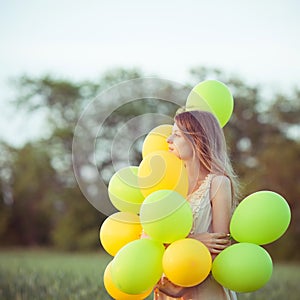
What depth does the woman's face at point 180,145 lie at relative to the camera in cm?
295

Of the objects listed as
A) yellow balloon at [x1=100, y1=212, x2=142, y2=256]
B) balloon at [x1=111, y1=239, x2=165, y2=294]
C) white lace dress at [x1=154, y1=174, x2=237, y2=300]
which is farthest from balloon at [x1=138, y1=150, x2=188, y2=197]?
balloon at [x1=111, y1=239, x2=165, y2=294]

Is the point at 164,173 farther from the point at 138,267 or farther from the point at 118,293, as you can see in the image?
the point at 118,293

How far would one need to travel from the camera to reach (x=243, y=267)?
2693 mm

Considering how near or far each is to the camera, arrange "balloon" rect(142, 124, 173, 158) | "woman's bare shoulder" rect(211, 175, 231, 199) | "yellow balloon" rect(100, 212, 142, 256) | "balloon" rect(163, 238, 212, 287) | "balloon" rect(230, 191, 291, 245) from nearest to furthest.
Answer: "balloon" rect(163, 238, 212, 287), "balloon" rect(230, 191, 291, 245), "woman's bare shoulder" rect(211, 175, 231, 199), "yellow balloon" rect(100, 212, 142, 256), "balloon" rect(142, 124, 173, 158)

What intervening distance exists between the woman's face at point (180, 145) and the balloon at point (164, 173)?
42 mm

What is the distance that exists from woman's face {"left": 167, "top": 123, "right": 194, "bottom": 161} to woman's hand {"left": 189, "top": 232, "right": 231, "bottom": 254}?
394mm

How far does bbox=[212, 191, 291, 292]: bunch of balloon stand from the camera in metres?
2.71

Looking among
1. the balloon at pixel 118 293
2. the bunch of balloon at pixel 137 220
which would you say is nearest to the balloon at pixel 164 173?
the bunch of balloon at pixel 137 220

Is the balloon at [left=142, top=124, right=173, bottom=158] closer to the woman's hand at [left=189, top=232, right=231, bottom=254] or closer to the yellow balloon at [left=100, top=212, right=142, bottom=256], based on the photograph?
the yellow balloon at [left=100, top=212, right=142, bottom=256]

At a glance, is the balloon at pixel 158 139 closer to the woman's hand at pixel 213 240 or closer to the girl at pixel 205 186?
the girl at pixel 205 186

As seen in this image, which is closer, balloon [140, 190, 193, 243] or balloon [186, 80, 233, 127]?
balloon [140, 190, 193, 243]

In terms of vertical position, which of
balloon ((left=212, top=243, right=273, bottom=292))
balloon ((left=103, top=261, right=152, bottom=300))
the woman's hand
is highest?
the woman's hand

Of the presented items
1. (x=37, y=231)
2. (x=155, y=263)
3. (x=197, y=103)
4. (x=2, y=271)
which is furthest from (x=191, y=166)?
(x=37, y=231)

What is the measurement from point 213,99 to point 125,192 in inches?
27.2
